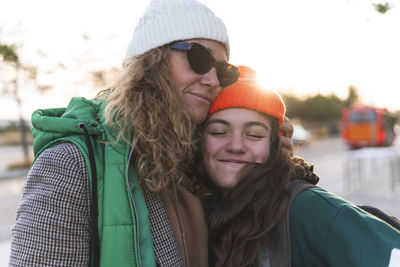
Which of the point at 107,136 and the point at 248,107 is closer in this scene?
the point at 107,136

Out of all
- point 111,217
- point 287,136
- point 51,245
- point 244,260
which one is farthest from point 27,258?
point 287,136

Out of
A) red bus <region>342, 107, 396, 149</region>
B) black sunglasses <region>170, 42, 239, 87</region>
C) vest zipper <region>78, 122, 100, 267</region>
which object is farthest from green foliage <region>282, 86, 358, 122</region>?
vest zipper <region>78, 122, 100, 267</region>

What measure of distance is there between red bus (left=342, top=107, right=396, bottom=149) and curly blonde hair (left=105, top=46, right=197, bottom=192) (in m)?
8.19

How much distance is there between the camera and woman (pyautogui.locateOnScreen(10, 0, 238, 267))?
124cm

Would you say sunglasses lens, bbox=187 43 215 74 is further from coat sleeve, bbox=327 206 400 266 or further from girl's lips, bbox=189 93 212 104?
coat sleeve, bbox=327 206 400 266

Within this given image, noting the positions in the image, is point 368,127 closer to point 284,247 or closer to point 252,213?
point 252,213

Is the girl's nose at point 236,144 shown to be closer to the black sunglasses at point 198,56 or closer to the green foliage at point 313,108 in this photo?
the black sunglasses at point 198,56

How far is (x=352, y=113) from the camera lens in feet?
31.3

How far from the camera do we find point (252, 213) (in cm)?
190

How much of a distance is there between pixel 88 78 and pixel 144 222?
15732 millimetres

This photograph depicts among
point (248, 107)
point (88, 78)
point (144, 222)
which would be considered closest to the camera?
point (144, 222)

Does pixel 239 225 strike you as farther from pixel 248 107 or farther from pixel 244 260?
pixel 248 107

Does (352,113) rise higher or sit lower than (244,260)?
higher

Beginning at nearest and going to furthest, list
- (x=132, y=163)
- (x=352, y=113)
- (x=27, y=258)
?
(x=27, y=258) < (x=132, y=163) < (x=352, y=113)
